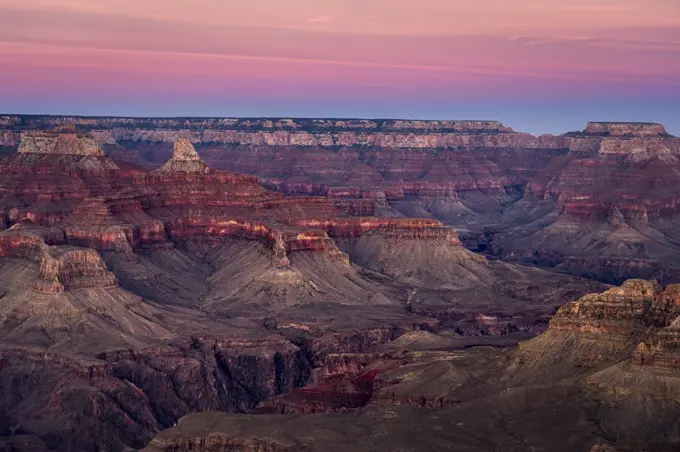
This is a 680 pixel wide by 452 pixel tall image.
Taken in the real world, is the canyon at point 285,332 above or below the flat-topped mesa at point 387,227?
below

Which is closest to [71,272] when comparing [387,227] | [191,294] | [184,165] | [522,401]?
[191,294]

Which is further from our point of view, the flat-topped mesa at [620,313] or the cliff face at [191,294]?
the cliff face at [191,294]

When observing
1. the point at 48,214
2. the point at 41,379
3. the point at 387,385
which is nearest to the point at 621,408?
the point at 387,385

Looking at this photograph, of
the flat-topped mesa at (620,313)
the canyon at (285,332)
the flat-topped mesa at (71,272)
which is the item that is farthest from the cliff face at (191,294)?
the flat-topped mesa at (620,313)

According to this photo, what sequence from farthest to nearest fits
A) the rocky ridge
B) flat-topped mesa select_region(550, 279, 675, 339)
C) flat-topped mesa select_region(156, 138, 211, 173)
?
flat-topped mesa select_region(156, 138, 211, 173)
flat-topped mesa select_region(550, 279, 675, 339)
the rocky ridge

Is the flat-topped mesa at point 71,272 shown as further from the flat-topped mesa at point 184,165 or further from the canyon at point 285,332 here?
the flat-topped mesa at point 184,165

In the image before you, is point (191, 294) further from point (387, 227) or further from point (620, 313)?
point (620, 313)

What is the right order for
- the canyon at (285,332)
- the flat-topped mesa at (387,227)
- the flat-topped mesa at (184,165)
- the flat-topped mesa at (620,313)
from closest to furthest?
the canyon at (285,332) → the flat-topped mesa at (620,313) → the flat-topped mesa at (387,227) → the flat-topped mesa at (184,165)

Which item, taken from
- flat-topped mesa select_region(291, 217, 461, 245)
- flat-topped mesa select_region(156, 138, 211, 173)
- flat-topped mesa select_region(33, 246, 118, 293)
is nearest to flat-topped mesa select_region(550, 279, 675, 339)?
flat-topped mesa select_region(33, 246, 118, 293)

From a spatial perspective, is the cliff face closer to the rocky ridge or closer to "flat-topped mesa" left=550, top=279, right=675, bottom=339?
the rocky ridge
